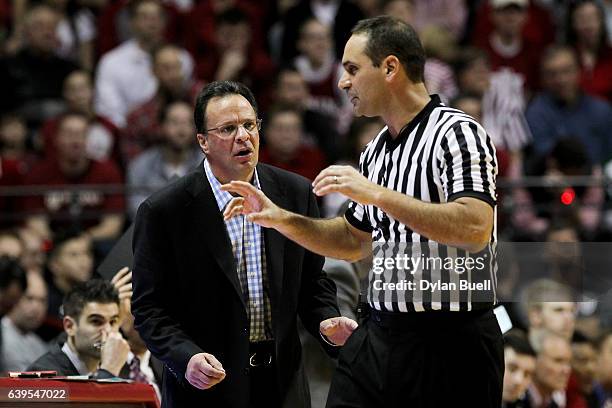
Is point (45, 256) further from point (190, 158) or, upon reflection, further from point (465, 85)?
point (465, 85)

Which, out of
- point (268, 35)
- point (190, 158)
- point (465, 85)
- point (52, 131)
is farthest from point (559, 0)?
point (52, 131)

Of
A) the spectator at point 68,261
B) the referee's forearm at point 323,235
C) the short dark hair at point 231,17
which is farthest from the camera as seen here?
the short dark hair at point 231,17

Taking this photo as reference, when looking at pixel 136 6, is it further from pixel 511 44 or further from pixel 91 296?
pixel 91 296

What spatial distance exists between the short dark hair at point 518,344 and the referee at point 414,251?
3.01 meters

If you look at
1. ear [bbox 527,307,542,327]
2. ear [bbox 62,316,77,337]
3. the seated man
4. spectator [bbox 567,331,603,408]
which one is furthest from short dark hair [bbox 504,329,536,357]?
ear [bbox 62,316,77,337]

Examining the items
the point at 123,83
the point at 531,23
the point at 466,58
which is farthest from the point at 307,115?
the point at 531,23

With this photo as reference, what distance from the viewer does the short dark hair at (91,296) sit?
20.8 feet

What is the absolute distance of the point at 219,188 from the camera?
5.25 metres

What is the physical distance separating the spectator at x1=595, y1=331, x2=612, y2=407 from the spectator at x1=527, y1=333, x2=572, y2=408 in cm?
26

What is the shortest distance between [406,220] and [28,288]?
16.6ft

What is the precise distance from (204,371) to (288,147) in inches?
220

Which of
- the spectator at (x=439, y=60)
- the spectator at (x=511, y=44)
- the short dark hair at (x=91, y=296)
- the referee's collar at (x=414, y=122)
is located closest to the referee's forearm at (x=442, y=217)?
the referee's collar at (x=414, y=122)

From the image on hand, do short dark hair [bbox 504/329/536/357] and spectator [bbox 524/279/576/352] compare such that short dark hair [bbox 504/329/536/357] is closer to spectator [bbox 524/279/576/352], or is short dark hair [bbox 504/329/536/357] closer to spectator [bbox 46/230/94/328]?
spectator [bbox 524/279/576/352]

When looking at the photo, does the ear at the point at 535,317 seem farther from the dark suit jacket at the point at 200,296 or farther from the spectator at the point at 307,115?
the dark suit jacket at the point at 200,296
